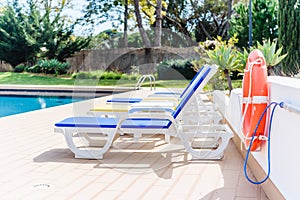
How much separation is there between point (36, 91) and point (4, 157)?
33.9ft

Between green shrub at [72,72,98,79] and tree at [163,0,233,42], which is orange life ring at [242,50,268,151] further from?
tree at [163,0,233,42]

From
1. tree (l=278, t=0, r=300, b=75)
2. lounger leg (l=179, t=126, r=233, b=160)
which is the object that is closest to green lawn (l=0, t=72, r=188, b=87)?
tree (l=278, t=0, r=300, b=75)

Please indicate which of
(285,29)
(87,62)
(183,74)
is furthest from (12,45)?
(285,29)

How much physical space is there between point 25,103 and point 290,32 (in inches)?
310

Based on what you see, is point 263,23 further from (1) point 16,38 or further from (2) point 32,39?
(1) point 16,38

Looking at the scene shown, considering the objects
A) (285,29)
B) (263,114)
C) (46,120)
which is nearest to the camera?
(263,114)

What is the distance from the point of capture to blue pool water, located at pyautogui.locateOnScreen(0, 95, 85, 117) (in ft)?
33.8

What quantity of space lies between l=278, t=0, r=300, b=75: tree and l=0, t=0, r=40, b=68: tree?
1254cm

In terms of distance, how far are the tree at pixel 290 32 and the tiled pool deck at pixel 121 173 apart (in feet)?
20.4

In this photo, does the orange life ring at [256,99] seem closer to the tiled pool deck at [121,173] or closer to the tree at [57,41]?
the tiled pool deck at [121,173]

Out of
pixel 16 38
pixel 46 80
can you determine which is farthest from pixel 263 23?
pixel 16 38

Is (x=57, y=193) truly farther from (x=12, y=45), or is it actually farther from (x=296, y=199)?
(x=12, y=45)

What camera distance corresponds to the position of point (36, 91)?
13.9m

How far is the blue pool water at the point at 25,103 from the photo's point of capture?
33.8 feet
